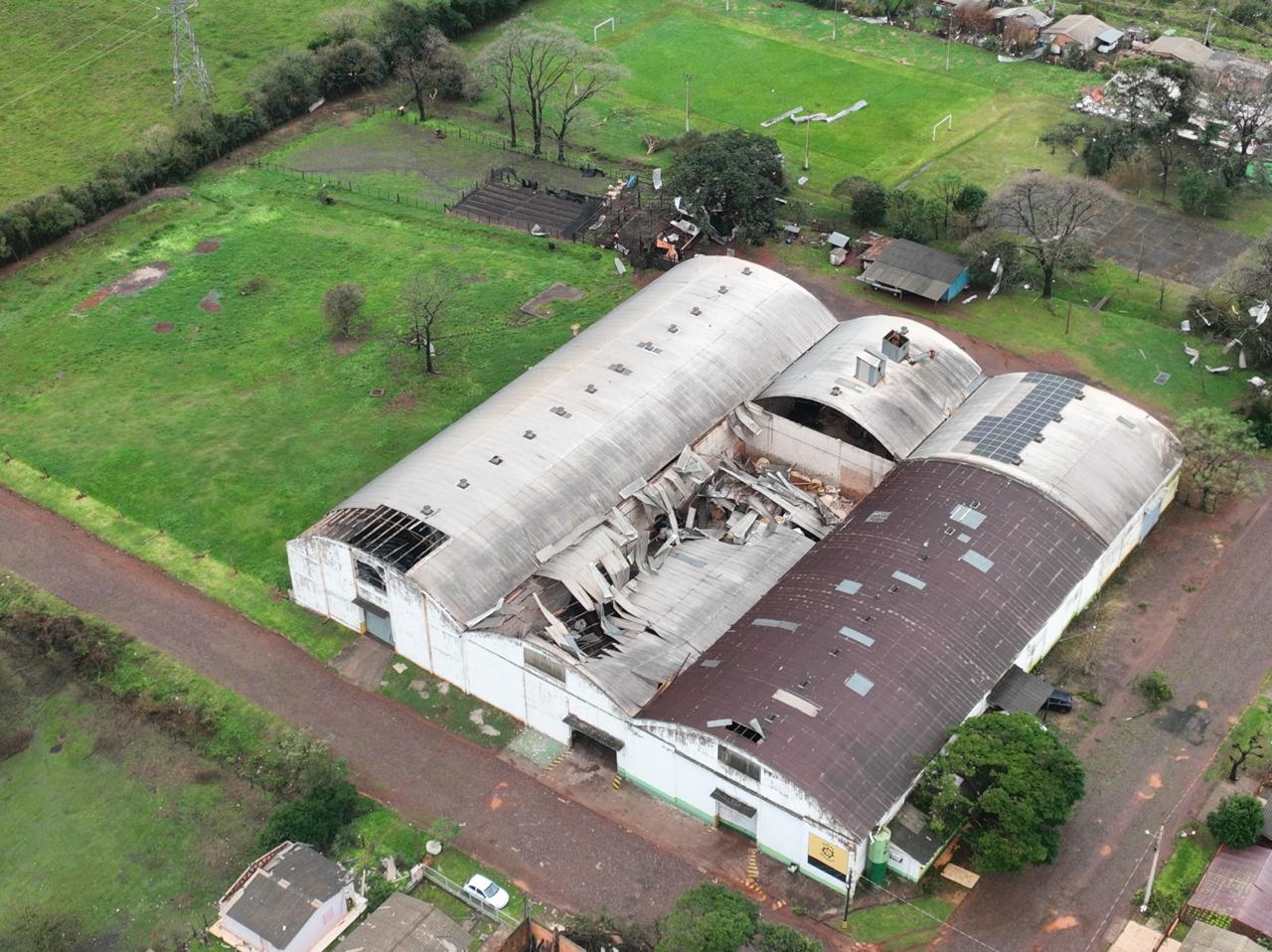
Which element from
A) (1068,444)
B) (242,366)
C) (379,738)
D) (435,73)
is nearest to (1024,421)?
(1068,444)

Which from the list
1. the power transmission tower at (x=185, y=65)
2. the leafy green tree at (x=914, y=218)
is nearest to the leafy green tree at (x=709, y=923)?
the leafy green tree at (x=914, y=218)

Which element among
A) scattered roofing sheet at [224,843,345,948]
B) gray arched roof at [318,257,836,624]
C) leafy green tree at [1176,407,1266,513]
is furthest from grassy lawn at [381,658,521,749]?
leafy green tree at [1176,407,1266,513]

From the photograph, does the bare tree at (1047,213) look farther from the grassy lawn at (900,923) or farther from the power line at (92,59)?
the power line at (92,59)

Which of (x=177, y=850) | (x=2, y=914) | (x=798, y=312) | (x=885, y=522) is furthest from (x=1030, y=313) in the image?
(x=2, y=914)

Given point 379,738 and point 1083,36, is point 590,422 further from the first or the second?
point 1083,36

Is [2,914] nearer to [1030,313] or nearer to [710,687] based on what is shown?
[710,687]

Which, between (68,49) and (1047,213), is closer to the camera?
(1047,213)
